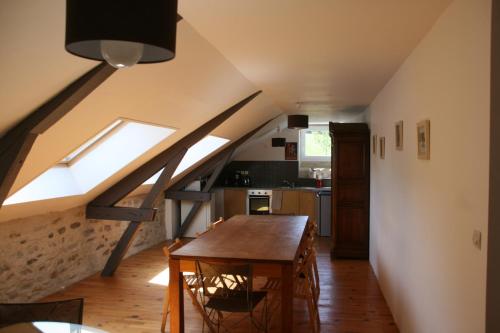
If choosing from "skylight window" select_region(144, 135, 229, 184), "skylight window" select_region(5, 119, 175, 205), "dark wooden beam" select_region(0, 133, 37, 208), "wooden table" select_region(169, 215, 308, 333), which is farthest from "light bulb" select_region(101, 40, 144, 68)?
"skylight window" select_region(144, 135, 229, 184)

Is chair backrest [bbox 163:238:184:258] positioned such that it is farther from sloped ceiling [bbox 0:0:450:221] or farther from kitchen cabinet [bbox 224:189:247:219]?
kitchen cabinet [bbox 224:189:247:219]

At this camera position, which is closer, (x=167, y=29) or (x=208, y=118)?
(x=167, y=29)

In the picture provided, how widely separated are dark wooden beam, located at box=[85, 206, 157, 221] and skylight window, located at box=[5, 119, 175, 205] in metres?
0.48

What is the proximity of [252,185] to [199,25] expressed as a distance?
702cm

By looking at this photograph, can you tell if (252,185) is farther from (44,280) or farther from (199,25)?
(199,25)

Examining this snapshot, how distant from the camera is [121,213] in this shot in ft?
16.8

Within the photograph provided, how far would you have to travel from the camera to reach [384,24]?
2459 mm

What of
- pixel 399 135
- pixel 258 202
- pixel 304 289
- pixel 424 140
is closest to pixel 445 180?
pixel 424 140

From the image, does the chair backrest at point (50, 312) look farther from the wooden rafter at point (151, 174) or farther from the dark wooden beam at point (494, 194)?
the wooden rafter at point (151, 174)

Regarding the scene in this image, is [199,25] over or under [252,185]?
over

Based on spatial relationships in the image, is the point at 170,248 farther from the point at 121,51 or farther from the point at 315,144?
the point at 315,144

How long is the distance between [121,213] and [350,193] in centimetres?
339

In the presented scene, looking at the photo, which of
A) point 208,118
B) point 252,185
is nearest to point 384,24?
point 208,118

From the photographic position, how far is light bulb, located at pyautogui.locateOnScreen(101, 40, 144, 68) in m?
1.17
